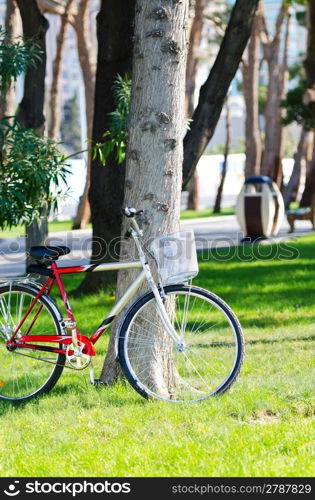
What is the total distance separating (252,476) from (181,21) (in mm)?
3212

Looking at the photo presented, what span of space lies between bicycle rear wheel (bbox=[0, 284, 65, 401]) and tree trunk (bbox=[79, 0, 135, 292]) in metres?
5.24

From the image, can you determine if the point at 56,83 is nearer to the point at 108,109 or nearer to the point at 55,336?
the point at 108,109

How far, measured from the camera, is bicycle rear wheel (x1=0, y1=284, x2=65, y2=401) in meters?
6.16

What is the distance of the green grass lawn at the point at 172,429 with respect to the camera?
467cm

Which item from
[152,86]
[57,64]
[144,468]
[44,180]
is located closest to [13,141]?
[44,180]

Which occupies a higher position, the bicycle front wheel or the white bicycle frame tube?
the white bicycle frame tube

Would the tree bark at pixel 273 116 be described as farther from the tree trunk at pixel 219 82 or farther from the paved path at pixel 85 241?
the tree trunk at pixel 219 82

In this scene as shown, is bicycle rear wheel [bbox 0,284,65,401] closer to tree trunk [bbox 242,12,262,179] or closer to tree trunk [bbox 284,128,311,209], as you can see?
tree trunk [bbox 284,128,311,209]

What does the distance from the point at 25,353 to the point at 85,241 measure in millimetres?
16164

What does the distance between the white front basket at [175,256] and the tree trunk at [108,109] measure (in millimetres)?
5687

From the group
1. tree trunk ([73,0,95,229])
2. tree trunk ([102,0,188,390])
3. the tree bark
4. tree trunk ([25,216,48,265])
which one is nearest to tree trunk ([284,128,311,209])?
the tree bark

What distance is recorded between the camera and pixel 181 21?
6398 millimetres
